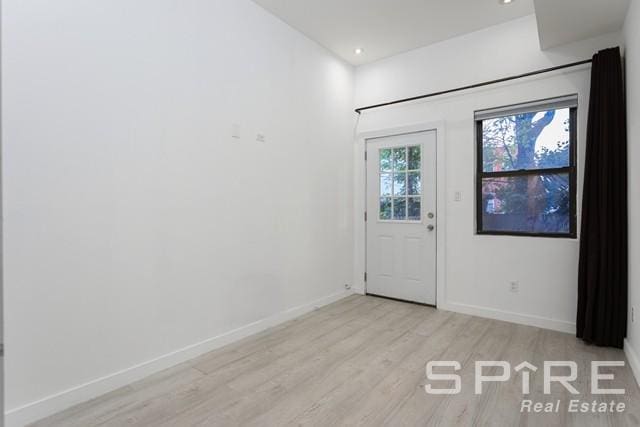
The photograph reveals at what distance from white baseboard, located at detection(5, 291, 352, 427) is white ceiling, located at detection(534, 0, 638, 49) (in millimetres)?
3382

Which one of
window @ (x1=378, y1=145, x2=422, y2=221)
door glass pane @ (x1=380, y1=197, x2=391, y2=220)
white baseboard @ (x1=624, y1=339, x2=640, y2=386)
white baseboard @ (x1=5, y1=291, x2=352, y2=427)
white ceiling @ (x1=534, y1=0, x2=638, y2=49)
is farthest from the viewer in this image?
door glass pane @ (x1=380, y1=197, x2=391, y2=220)

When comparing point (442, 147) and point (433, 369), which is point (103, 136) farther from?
point (442, 147)

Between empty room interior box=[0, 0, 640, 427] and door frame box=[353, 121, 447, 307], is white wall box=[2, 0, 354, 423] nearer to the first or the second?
empty room interior box=[0, 0, 640, 427]

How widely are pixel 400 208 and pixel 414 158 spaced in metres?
0.60

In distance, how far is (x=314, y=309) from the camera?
12.5 ft

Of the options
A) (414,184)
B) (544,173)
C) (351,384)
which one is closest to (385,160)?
(414,184)

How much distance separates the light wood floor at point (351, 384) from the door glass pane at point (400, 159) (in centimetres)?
180

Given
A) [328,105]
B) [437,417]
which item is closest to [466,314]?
[437,417]

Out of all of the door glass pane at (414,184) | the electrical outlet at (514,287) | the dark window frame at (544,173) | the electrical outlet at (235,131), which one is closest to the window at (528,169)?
the dark window frame at (544,173)

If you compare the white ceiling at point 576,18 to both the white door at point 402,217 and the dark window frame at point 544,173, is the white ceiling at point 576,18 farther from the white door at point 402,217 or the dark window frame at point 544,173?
the white door at point 402,217

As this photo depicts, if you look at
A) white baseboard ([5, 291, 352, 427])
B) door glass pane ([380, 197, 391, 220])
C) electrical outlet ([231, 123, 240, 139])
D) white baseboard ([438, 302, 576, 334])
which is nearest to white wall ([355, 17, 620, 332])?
white baseboard ([438, 302, 576, 334])

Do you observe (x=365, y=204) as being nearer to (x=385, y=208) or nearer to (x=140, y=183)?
(x=385, y=208)

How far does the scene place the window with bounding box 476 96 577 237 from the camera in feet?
10.5

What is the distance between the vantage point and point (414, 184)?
404 centimetres
